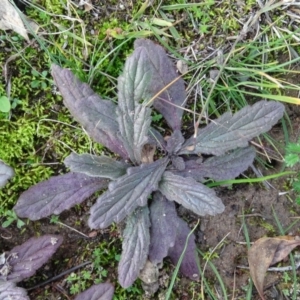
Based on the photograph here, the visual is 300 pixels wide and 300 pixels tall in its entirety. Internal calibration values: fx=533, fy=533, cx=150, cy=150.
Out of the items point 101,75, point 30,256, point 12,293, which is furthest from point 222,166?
point 12,293

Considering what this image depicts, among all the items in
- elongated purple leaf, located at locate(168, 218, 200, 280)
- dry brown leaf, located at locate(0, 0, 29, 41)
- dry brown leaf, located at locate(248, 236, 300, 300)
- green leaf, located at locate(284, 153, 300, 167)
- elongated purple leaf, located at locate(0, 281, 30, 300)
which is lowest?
dry brown leaf, located at locate(248, 236, 300, 300)

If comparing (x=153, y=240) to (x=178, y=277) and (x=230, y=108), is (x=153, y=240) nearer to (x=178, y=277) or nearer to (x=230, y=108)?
(x=178, y=277)

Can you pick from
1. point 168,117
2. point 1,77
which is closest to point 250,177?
point 168,117

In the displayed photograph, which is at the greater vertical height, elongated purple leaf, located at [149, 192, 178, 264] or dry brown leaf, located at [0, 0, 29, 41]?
dry brown leaf, located at [0, 0, 29, 41]

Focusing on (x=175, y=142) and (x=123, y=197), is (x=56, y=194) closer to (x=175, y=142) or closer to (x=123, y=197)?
(x=123, y=197)

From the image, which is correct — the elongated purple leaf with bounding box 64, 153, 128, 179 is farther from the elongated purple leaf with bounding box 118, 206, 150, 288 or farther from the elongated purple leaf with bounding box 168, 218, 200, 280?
the elongated purple leaf with bounding box 168, 218, 200, 280

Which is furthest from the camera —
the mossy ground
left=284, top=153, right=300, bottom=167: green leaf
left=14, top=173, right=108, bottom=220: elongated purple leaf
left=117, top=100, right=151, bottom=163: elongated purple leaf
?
the mossy ground

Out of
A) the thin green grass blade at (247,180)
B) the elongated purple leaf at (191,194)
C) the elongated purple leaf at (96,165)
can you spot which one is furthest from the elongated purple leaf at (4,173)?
the thin green grass blade at (247,180)

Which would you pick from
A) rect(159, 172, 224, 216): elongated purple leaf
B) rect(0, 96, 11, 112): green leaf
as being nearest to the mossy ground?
rect(0, 96, 11, 112): green leaf
